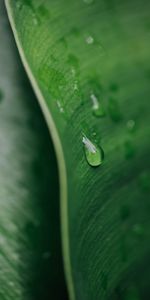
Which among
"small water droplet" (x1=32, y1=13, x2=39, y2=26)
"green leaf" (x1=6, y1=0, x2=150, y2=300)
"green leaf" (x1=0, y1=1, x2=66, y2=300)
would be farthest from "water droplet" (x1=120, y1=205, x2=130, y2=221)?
"small water droplet" (x1=32, y1=13, x2=39, y2=26)

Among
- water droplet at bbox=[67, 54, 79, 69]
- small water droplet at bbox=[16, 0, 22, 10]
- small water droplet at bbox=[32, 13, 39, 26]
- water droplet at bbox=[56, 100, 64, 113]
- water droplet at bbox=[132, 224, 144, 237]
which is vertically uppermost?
small water droplet at bbox=[16, 0, 22, 10]

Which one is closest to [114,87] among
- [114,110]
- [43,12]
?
[114,110]

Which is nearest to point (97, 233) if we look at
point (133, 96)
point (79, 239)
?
point (79, 239)

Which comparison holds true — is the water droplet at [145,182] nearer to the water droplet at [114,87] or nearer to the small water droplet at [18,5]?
the water droplet at [114,87]

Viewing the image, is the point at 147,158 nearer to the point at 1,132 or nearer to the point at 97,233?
the point at 97,233

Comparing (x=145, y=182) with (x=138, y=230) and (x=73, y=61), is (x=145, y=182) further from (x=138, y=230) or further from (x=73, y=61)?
(x=73, y=61)

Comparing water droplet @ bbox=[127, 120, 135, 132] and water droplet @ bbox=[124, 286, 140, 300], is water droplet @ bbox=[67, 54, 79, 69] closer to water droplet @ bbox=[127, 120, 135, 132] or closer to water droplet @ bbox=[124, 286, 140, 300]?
water droplet @ bbox=[127, 120, 135, 132]

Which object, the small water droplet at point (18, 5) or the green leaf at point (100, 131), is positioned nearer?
the green leaf at point (100, 131)

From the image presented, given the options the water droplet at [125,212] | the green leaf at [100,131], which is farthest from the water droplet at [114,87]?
the water droplet at [125,212]
